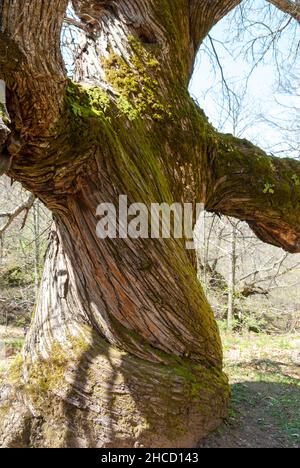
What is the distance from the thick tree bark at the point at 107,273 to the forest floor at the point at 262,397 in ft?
0.64

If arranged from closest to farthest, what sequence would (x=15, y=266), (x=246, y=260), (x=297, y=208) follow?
(x=297, y=208) < (x=15, y=266) < (x=246, y=260)

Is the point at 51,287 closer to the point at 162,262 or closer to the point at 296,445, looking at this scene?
the point at 162,262

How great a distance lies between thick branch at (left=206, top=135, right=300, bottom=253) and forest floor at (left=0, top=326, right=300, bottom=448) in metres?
1.51

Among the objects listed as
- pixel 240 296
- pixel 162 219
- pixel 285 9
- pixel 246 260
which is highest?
pixel 285 9

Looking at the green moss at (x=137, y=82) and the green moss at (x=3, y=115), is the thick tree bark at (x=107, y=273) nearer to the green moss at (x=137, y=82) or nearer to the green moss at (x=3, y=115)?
the green moss at (x=137, y=82)

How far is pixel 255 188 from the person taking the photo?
3898 mm

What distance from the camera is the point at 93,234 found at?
116 inches

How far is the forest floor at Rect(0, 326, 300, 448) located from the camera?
2988mm

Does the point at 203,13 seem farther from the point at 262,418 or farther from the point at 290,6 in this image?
the point at 262,418

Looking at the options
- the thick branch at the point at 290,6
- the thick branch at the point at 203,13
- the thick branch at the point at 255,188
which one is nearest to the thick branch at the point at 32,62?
the thick branch at the point at 255,188

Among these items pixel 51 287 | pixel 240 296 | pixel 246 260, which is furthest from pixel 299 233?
pixel 246 260

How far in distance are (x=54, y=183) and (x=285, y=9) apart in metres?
4.15

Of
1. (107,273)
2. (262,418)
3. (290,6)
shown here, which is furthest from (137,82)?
(262,418)

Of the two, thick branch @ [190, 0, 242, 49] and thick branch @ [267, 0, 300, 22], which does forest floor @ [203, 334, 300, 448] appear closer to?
thick branch @ [190, 0, 242, 49]
